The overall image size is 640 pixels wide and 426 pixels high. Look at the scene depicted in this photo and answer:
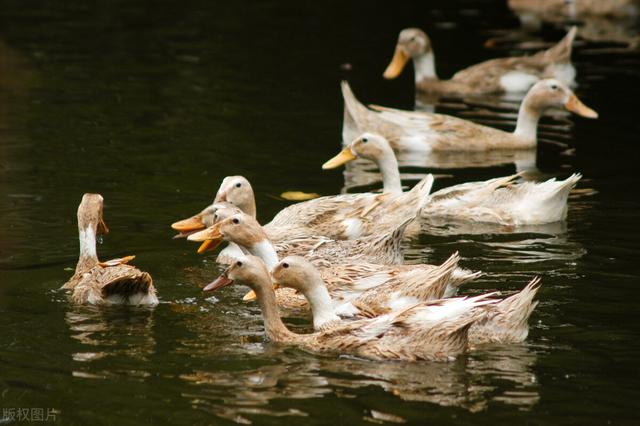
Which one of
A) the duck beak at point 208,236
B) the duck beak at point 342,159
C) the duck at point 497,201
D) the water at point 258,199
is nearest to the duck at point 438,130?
the water at point 258,199

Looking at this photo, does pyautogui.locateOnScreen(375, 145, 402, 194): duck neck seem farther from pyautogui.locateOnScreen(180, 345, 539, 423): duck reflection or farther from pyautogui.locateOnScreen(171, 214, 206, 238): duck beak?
pyautogui.locateOnScreen(180, 345, 539, 423): duck reflection

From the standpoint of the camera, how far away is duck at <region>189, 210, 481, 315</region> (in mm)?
9047

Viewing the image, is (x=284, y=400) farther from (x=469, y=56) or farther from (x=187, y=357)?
(x=469, y=56)

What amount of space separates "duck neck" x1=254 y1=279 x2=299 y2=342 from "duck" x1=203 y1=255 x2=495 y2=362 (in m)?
0.09

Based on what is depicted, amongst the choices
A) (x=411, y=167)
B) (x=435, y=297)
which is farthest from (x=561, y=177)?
(x=435, y=297)

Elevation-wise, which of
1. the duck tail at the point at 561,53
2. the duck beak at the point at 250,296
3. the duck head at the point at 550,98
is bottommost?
the duck beak at the point at 250,296

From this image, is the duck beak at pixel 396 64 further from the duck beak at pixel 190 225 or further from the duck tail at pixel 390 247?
the duck tail at pixel 390 247

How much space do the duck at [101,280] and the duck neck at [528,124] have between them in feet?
21.8

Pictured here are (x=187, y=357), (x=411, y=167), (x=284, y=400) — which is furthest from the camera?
(x=411, y=167)

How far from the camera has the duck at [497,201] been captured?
1210cm

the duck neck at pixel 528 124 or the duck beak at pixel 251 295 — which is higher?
the duck neck at pixel 528 124

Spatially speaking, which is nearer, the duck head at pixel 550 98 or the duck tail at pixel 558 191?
the duck tail at pixel 558 191

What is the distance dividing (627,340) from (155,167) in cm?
675

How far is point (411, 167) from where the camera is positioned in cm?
1472
